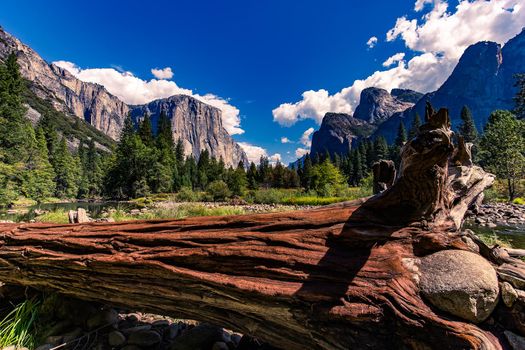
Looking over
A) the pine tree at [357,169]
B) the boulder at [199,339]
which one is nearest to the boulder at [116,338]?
the boulder at [199,339]

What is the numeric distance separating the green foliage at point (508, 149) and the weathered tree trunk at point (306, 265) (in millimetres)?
32057

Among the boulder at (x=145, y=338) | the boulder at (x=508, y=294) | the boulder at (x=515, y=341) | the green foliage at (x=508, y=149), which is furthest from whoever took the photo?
the green foliage at (x=508, y=149)

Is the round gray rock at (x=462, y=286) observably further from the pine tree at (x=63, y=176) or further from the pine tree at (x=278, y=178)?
the pine tree at (x=278, y=178)

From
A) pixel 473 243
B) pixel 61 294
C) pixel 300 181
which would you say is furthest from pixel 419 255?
pixel 300 181

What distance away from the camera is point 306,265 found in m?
1.92

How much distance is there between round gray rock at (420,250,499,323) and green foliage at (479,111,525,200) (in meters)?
32.8

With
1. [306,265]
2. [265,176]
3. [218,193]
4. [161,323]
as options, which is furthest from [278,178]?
[306,265]

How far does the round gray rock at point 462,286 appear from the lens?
5.15 feet

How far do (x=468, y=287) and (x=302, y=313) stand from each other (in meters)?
1.01

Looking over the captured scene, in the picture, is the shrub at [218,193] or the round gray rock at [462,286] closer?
the round gray rock at [462,286]

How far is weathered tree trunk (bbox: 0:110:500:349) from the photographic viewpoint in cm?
160

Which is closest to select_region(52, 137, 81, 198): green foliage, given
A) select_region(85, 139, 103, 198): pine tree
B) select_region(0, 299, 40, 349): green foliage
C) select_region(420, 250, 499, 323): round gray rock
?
select_region(85, 139, 103, 198): pine tree

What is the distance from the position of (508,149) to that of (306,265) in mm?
33937

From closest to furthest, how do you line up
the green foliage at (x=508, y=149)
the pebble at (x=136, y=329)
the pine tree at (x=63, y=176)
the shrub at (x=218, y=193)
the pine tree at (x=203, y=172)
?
the pebble at (x=136, y=329) → the green foliage at (x=508, y=149) → the shrub at (x=218, y=193) → the pine tree at (x=63, y=176) → the pine tree at (x=203, y=172)
